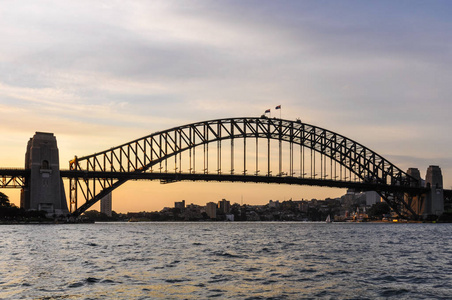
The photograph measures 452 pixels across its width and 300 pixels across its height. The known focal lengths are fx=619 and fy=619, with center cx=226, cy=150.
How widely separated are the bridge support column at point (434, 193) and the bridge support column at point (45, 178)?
102 metres

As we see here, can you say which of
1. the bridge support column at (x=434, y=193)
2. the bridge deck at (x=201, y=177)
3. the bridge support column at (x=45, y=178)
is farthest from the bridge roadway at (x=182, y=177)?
the bridge support column at (x=434, y=193)

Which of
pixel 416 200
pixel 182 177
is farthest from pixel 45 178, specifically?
pixel 416 200

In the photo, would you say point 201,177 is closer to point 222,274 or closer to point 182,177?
point 182,177

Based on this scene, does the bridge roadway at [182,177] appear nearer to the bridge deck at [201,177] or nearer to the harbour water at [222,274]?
the bridge deck at [201,177]

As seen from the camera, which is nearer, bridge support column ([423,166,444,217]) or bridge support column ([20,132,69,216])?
bridge support column ([20,132,69,216])

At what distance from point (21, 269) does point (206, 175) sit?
93.9 meters

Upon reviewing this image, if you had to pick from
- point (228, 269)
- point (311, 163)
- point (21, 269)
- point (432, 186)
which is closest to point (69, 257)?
point (21, 269)

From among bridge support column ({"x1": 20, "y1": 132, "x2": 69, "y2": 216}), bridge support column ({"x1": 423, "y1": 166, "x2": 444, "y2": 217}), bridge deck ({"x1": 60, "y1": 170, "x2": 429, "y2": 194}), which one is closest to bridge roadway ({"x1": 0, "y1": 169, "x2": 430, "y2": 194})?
bridge deck ({"x1": 60, "y1": 170, "x2": 429, "y2": 194})

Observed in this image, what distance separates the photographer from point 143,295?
25.3 meters

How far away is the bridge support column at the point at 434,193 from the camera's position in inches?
6786

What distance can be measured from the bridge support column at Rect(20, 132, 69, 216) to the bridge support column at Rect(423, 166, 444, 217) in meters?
102

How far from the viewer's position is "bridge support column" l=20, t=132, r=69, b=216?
116000 mm

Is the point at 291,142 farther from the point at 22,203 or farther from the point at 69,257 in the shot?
the point at 69,257

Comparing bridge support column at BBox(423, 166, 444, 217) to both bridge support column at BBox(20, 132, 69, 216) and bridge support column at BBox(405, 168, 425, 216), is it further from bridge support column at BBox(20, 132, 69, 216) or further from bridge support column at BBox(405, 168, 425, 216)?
bridge support column at BBox(20, 132, 69, 216)
